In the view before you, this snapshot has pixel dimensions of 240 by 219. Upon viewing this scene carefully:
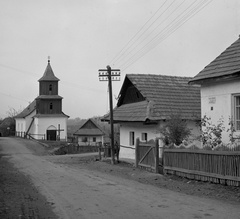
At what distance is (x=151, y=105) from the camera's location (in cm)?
2289

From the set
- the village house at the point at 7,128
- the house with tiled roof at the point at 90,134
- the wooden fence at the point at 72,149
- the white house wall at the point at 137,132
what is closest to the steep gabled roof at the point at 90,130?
the house with tiled roof at the point at 90,134

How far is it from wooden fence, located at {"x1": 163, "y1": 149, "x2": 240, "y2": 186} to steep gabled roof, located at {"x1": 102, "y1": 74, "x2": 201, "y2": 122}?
655 cm

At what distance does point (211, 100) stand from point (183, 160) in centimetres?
369

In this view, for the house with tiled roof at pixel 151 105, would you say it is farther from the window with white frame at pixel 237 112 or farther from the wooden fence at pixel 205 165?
the wooden fence at pixel 205 165

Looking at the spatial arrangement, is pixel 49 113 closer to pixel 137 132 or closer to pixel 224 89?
pixel 137 132

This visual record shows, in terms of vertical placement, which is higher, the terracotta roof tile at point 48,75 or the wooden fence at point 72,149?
the terracotta roof tile at point 48,75

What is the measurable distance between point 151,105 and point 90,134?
183 feet

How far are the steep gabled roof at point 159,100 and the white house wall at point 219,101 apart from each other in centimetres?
487

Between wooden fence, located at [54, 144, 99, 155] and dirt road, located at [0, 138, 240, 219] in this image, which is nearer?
dirt road, located at [0, 138, 240, 219]

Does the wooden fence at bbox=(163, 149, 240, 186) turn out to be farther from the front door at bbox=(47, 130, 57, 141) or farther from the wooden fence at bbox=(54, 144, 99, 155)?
the front door at bbox=(47, 130, 57, 141)

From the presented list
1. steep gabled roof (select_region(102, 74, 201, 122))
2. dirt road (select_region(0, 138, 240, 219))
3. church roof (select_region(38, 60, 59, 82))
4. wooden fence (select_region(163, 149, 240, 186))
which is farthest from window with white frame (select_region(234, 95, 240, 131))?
church roof (select_region(38, 60, 59, 82))

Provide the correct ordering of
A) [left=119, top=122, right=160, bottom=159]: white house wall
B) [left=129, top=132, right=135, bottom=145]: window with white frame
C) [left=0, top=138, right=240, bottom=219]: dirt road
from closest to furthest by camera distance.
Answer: [left=0, top=138, right=240, bottom=219]: dirt road → [left=119, top=122, right=160, bottom=159]: white house wall → [left=129, top=132, right=135, bottom=145]: window with white frame

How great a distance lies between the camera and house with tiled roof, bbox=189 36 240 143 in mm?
15302

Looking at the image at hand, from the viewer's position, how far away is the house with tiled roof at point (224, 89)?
1530 cm
